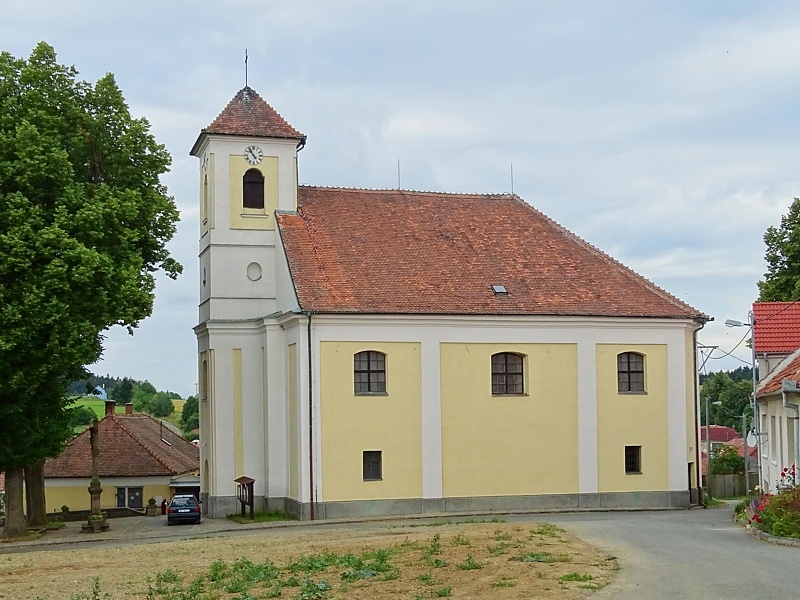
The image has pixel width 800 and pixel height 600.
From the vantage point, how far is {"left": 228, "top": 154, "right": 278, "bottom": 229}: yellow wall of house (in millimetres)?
38844

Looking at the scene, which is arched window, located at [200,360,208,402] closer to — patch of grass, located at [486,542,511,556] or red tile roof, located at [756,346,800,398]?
red tile roof, located at [756,346,800,398]

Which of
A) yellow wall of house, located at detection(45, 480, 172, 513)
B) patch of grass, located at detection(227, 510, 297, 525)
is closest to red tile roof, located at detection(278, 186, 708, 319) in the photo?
patch of grass, located at detection(227, 510, 297, 525)

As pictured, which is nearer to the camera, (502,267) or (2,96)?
(2,96)

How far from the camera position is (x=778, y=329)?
35.8 metres

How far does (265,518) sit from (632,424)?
13.5 meters

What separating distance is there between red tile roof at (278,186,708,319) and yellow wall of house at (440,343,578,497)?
181cm

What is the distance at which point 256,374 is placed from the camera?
38312mm

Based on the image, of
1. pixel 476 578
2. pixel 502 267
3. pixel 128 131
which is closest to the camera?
pixel 476 578

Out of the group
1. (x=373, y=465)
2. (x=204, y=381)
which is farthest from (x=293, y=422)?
(x=204, y=381)

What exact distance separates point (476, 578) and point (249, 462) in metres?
22.6

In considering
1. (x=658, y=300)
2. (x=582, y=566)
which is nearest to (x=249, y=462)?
(x=658, y=300)

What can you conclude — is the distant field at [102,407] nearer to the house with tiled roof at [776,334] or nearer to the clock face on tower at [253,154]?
the clock face on tower at [253,154]

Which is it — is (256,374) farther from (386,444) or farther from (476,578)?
(476,578)

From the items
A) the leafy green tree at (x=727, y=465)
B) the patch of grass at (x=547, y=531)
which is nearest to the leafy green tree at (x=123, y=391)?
the leafy green tree at (x=727, y=465)
